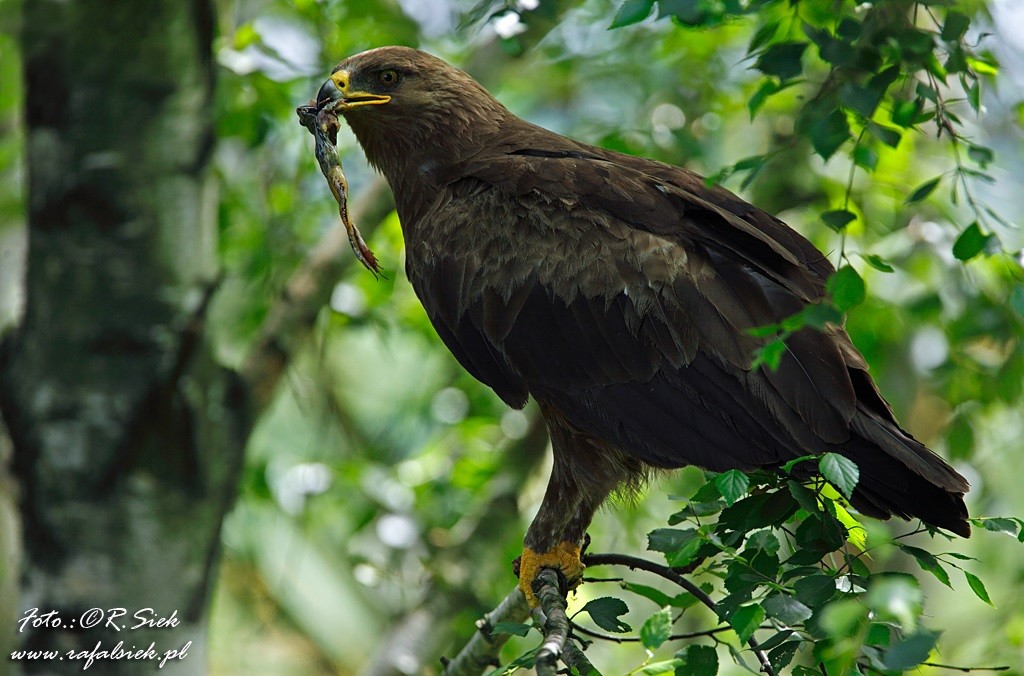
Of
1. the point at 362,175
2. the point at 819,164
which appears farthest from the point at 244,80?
the point at 819,164

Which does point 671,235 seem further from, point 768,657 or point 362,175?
point 362,175

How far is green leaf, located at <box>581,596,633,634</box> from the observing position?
7.22 ft

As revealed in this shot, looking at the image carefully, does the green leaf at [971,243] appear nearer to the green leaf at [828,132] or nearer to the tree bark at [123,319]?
the green leaf at [828,132]

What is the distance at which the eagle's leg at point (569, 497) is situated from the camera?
324 centimetres

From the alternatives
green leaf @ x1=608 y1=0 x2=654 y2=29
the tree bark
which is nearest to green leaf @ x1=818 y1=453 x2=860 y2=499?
green leaf @ x1=608 y1=0 x2=654 y2=29

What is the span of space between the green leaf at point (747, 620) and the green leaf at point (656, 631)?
0.53 feet

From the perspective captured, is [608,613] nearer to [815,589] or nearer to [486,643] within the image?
[815,589]

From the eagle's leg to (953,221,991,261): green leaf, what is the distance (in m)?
1.26

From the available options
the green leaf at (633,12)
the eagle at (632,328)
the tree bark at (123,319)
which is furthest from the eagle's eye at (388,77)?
the green leaf at (633,12)

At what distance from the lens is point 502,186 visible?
3312 mm

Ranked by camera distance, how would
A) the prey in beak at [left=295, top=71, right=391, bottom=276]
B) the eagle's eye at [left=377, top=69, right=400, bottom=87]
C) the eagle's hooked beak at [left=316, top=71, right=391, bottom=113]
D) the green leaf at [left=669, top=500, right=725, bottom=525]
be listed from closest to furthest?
the green leaf at [left=669, top=500, right=725, bottom=525] → the prey in beak at [left=295, top=71, right=391, bottom=276] → the eagle's hooked beak at [left=316, top=71, right=391, bottom=113] → the eagle's eye at [left=377, top=69, right=400, bottom=87]

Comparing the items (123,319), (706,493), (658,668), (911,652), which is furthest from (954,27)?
(123,319)

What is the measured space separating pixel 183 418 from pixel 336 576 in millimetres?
4354

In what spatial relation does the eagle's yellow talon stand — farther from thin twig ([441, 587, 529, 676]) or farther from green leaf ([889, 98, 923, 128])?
green leaf ([889, 98, 923, 128])
